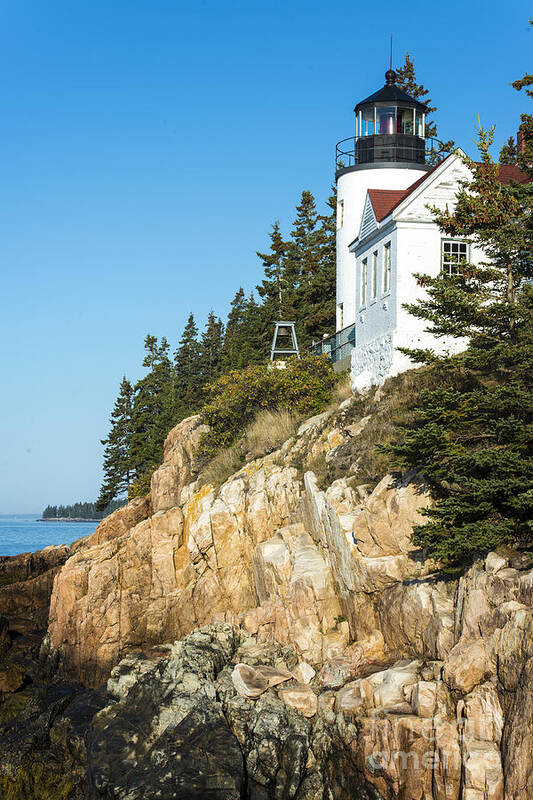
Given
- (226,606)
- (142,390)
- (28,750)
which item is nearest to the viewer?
(28,750)

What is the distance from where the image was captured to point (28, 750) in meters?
18.5

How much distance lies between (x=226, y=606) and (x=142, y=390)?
32246 mm

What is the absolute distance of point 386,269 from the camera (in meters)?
25.5

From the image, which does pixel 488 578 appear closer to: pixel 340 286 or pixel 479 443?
pixel 479 443

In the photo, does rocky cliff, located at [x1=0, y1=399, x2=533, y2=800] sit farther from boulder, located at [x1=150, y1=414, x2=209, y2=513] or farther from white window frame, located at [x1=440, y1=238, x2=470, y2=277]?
white window frame, located at [x1=440, y1=238, x2=470, y2=277]

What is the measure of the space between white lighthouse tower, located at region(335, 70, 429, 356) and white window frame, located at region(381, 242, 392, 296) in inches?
230

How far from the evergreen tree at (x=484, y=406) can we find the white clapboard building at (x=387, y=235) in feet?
12.4

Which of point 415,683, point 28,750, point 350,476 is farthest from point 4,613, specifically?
point 415,683

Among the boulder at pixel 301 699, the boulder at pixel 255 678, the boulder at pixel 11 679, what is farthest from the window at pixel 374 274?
the boulder at pixel 11 679

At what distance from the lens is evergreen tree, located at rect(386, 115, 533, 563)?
14.0 metres

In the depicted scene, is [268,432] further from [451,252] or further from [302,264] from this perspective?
[302,264]

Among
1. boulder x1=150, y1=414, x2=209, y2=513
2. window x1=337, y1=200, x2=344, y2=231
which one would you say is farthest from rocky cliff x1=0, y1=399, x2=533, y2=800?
window x1=337, y1=200, x2=344, y2=231

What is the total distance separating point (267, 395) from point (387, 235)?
6.82 meters

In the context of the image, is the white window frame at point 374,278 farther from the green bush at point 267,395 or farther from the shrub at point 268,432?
the shrub at point 268,432
